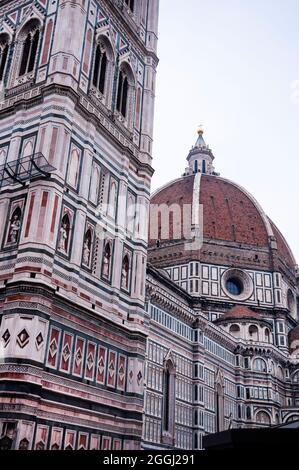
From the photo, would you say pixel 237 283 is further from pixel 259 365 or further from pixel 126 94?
pixel 126 94

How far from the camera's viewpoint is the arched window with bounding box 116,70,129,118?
79.4 ft

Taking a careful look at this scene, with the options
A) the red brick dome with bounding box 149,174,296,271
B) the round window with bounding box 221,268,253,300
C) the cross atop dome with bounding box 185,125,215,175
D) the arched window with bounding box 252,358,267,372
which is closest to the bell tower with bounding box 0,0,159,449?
the arched window with bounding box 252,358,267,372

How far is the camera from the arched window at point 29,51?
22.1 meters

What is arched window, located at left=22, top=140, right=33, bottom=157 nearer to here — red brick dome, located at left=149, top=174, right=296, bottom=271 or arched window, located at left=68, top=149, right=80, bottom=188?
arched window, located at left=68, top=149, right=80, bottom=188

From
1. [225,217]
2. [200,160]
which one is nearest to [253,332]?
[225,217]

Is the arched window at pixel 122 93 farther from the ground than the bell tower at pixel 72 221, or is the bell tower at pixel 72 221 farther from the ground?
the arched window at pixel 122 93

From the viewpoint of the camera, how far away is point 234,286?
68562 mm

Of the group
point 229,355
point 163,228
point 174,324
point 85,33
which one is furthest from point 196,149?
point 85,33

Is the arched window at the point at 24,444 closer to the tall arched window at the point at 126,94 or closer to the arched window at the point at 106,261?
the arched window at the point at 106,261

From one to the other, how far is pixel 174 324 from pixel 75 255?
96.8ft

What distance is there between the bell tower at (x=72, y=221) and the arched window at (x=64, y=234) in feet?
0.12

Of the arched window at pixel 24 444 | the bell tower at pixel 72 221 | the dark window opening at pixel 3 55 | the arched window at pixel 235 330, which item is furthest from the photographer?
the arched window at pixel 235 330

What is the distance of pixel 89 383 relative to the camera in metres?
18.0

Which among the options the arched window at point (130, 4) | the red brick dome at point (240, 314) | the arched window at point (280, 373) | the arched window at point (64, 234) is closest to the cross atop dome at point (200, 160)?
the red brick dome at point (240, 314)
